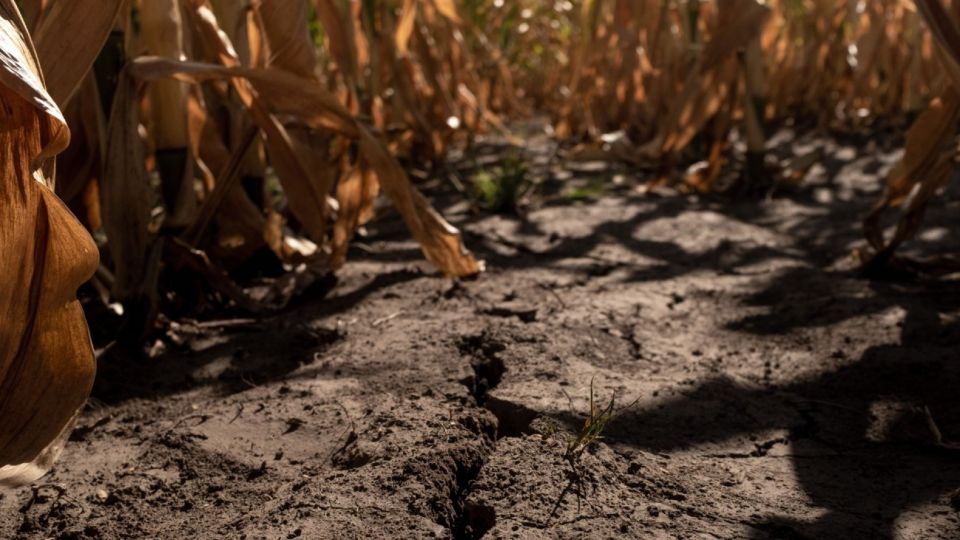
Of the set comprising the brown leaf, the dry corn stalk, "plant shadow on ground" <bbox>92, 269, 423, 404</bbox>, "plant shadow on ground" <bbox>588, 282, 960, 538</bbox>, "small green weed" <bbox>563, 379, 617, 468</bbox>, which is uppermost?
the brown leaf

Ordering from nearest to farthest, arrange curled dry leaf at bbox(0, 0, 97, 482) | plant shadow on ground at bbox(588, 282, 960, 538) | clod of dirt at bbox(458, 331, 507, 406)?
curled dry leaf at bbox(0, 0, 97, 482)
plant shadow on ground at bbox(588, 282, 960, 538)
clod of dirt at bbox(458, 331, 507, 406)

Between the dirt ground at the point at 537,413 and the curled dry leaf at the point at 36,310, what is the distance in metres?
A: 0.12

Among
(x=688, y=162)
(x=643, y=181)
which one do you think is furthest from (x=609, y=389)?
(x=688, y=162)

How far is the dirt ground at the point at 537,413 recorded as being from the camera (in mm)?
983

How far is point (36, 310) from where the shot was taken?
94 centimetres

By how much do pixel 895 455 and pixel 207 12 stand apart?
114cm

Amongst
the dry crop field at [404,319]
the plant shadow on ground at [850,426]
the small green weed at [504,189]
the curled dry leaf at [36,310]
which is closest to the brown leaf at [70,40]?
the dry crop field at [404,319]

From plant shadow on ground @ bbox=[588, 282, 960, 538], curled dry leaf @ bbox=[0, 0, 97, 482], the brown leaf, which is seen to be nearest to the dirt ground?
plant shadow on ground @ bbox=[588, 282, 960, 538]

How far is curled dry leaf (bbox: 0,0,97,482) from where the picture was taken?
2.97ft

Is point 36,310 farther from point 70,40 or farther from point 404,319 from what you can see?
point 404,319

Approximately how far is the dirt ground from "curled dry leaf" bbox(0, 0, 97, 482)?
12 cm

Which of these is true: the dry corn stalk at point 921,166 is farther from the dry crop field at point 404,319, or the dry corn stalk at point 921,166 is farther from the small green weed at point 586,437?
the small green weed at point 586,437

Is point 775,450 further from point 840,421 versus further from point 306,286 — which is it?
point 306,286

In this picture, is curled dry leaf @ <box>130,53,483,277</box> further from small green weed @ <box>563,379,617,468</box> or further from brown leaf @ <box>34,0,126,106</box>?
small green weed @ <box>563,379,617,468</box>
